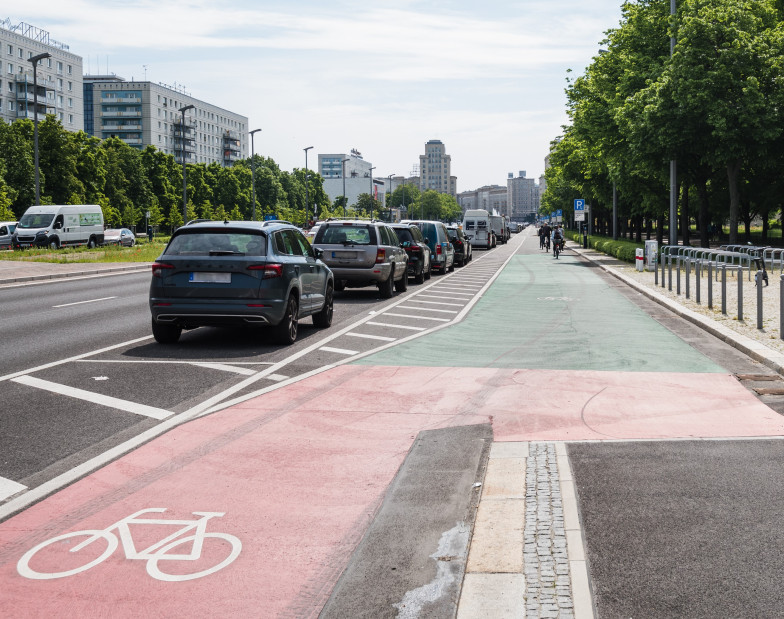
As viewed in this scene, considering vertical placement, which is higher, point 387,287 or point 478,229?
point 478,229

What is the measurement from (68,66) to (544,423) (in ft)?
386

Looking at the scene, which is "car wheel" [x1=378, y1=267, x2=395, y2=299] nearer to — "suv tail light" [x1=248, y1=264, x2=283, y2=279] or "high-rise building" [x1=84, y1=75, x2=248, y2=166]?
"suv tail light" [x1=248, y1=264, x2=283, y2=279]

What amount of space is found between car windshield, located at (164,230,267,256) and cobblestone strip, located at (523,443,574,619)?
683 centimetres

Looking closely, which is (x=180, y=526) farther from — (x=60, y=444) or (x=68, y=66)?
(x=68, y=66)

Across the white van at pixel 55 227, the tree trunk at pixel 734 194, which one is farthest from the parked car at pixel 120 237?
the tree trunk at pixel 734 194

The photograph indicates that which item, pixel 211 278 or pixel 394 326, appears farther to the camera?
pixel 394 326

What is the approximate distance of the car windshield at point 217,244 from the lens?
40.1ft

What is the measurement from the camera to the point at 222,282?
473 inches

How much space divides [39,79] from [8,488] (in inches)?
4401

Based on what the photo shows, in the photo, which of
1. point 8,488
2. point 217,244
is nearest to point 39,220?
point 217,244

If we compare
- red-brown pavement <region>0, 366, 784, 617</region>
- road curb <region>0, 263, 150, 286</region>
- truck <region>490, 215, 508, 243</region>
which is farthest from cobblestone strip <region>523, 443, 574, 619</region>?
truck <region>490, 215, 508, 243</region>

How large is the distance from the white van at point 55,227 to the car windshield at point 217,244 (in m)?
36.4

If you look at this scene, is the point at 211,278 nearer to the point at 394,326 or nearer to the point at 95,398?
the point at 95,398

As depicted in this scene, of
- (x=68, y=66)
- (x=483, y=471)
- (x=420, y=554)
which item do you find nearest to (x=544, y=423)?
(x=483, y=471)
